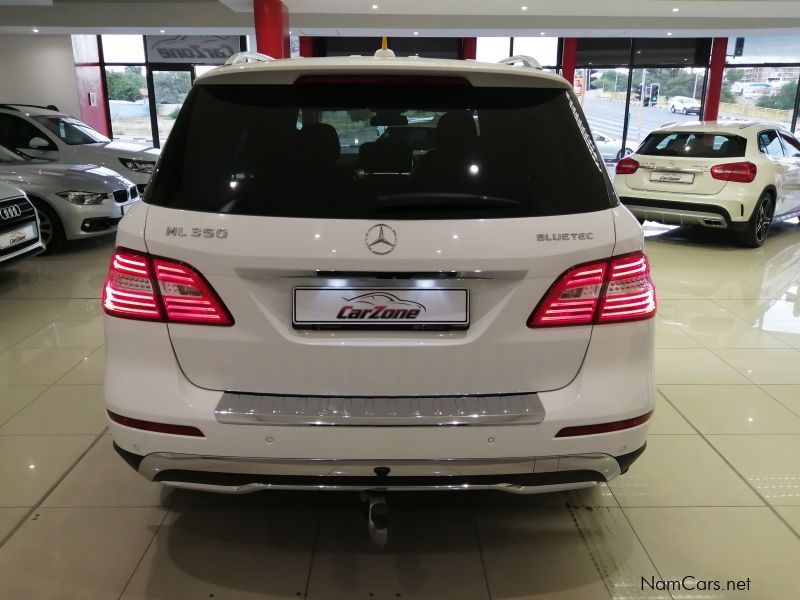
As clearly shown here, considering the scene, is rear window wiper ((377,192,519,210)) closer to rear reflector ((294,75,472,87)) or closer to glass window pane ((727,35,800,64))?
rear reflector ((294,75,472,87))

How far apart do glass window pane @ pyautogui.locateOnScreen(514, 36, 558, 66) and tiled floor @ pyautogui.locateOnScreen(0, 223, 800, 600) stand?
50.5 ft

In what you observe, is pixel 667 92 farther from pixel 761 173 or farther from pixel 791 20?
pixel 761 173

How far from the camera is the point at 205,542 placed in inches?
84.9

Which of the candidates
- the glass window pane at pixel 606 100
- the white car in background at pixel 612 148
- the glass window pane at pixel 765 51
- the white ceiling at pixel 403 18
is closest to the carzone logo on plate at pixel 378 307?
the white ceiling at pixel 403 18

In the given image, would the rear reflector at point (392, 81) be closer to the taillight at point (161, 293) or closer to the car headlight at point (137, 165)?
the taillight at point (161, 293)

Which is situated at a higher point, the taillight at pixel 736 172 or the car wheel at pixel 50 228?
the taillight at pixel 736 172


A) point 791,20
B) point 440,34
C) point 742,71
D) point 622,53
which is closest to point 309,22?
point 440,34

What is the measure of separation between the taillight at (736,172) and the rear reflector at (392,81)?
5.70 meters

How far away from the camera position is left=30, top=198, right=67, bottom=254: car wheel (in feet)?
21.0

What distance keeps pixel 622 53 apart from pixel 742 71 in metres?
3.01

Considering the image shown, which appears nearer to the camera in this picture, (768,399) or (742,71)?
(768,399)

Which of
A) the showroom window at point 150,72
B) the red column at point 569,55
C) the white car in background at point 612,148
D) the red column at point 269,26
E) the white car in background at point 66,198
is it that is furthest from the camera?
the white car in background at point 612,148

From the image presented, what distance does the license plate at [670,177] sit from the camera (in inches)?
265

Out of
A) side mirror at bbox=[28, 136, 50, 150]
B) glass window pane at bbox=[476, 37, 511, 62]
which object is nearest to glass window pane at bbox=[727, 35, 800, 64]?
glass window pane at bbox=[476, 37, 511, 62]
